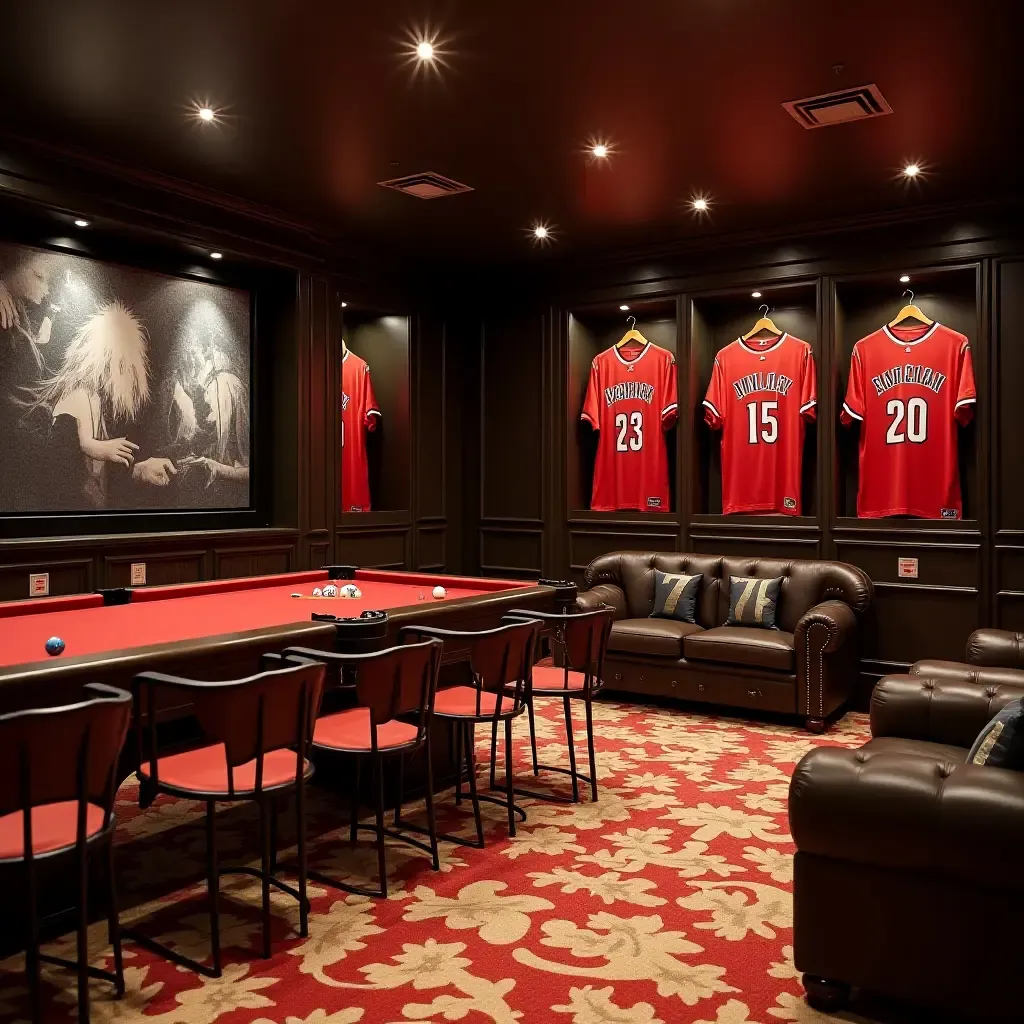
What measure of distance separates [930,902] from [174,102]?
436 cm

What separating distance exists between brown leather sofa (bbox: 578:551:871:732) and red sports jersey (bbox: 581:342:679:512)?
665 mm

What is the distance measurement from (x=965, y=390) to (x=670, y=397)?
6.54 feet

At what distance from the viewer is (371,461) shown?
7.82 metres

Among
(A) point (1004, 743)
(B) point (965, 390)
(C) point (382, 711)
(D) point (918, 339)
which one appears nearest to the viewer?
(A) point (1004, 743)

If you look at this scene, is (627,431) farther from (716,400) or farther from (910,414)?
(910,414)

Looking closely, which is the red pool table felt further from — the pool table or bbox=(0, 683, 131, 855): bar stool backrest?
bbox=(0, 683, 131, 855): bar stool backrest

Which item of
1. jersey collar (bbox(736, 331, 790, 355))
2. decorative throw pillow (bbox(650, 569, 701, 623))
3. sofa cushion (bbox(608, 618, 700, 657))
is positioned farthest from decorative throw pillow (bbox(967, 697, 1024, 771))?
jersey collar (bbox(736, 331, 790, 355))

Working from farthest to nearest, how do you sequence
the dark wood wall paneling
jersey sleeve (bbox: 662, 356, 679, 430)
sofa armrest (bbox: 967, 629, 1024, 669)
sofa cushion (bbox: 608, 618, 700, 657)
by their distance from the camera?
jersey sleeve (bbox: 662, 356, 679, 430), sofa cushion (bbox: 608, 618, 700, 657), the dark wood wall paneling, sofa armrest (bbox: 967, 629, 1024, 669)

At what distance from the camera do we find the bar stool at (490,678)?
3.63m

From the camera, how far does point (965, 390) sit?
6.04 metres

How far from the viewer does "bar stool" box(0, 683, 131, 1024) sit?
2201 mm

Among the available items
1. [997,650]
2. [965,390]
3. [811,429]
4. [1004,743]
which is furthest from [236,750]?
[811,429]

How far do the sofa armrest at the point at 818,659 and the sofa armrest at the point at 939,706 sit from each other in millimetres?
1849

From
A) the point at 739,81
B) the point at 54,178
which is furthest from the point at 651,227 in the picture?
the point at 54,178
